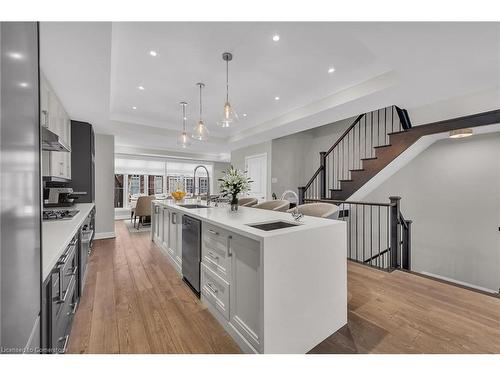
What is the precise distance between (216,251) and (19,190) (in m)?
1.44

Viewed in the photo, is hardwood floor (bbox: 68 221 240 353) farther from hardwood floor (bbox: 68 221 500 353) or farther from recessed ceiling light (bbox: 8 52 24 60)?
recessed ceiling light (bbox: 8 52 24 60)

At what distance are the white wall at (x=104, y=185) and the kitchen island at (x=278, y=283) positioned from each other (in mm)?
4149

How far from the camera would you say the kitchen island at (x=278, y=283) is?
137 centimetres

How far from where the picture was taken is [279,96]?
157 inches

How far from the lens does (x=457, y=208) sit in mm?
4379

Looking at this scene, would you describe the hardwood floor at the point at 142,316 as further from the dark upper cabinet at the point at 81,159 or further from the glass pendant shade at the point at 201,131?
the glass pendant shade at the point at 201,131

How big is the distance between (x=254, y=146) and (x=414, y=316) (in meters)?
5.64

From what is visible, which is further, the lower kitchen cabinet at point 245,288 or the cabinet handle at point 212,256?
the cabinet handle at point 212,256

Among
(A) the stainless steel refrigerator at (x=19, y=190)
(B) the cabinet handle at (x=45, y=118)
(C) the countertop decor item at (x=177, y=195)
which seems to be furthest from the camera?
(C) the countertop decor item at (x=177, y=195)

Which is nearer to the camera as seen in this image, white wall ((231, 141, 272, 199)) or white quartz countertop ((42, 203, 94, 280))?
white quartz countertop ((42, 203, 94, 280))

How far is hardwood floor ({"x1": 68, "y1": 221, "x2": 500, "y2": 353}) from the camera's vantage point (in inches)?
64.4

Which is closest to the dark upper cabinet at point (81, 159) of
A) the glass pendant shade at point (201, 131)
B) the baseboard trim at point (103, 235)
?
the baseboard trim at point (103, 235)

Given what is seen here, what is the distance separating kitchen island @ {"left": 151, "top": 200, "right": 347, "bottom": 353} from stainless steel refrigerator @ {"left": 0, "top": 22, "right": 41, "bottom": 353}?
3.37 ft

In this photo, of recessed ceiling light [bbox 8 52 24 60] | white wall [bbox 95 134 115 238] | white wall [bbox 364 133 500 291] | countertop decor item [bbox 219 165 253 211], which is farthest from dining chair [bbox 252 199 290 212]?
white wall [bbox 95 134 115 238]
